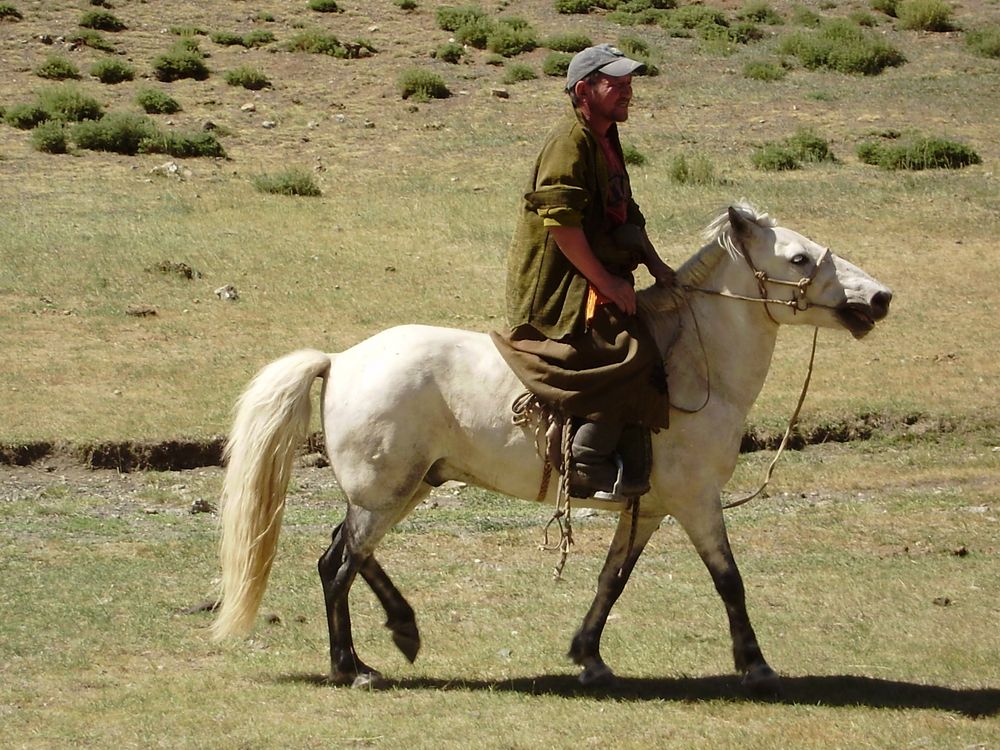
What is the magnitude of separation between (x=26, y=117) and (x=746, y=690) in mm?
21797

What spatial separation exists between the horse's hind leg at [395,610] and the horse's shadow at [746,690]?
180 mm

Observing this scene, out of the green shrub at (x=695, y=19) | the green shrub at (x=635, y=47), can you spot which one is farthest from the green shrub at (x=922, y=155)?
the green shrub at (x=695, y=19)

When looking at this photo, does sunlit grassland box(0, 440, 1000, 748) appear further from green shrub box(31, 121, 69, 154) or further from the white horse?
green shrub box(31, 121, 69, 154)

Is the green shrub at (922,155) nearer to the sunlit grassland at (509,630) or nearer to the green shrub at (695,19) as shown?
the sunlit grassland at (509,630)

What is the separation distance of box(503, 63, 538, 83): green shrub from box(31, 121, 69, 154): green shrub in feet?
32.0

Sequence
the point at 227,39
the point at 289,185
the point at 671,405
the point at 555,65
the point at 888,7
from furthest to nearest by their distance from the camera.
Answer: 1. the point at 888,7
2. the point at 227,39
3. the point at 555,65
4. the point at 289,185
5. the point at 671,405

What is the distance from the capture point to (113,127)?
24.5 m

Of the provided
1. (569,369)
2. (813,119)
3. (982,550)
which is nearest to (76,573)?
(569,369)

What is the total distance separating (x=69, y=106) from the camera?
2636cm

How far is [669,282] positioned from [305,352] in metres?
1.82

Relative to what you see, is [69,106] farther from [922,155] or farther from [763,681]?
[763,681]

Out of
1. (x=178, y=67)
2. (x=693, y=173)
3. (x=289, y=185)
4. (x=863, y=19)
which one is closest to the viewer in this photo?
(x=289, y=185)

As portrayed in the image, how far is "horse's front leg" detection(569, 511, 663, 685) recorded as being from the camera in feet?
24.1

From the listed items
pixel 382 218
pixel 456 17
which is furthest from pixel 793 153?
pixel 456 17
